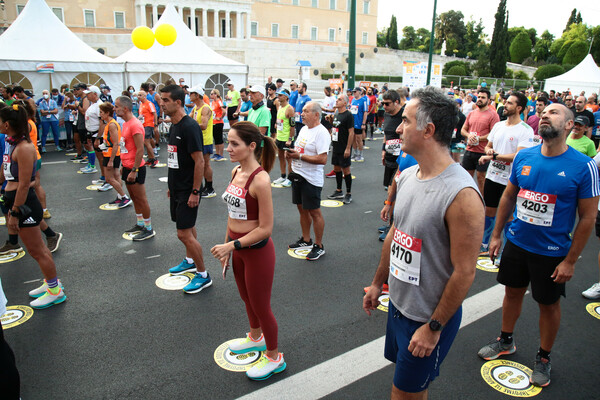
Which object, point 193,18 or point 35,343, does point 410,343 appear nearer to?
point 35,343

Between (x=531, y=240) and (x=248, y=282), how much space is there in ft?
7.34

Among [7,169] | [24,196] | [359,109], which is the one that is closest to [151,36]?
[359,109]

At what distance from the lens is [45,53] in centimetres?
1472

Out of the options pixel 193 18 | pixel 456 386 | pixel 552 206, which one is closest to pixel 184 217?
pixel 456 386

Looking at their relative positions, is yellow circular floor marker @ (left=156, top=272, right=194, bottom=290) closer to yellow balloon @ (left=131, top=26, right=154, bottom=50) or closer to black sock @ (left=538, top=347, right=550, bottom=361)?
black sock @ (left=538, top=347, right=550, bottom=361)

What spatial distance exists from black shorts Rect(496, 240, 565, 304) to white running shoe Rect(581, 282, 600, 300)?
1.86 meters

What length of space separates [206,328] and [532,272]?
292 cm

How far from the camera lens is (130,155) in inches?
241

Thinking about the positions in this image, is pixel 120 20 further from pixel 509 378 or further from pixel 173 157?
pixel 509 378

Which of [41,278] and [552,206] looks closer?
[552,206]

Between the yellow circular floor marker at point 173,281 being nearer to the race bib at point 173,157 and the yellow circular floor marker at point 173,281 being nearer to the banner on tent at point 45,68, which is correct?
the race bib at point 173,157

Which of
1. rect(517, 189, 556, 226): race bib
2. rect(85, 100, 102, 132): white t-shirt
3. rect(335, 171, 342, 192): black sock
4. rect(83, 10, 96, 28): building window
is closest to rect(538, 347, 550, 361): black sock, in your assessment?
rect(517, 189, 556, 226): race bib

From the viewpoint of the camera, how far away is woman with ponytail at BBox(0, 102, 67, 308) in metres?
3.91

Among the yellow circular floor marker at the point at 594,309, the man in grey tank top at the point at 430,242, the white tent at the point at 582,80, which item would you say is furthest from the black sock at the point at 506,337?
the white tent at the point at 582,80
